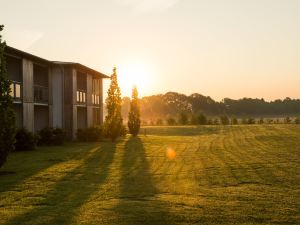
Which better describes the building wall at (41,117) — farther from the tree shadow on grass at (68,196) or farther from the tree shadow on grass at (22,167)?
the tree shadow on grass at (68,196)

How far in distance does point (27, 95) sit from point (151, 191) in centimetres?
1956

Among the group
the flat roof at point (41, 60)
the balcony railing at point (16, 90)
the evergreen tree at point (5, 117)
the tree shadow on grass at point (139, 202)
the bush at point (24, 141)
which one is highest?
the flat roof at point (41, 60)

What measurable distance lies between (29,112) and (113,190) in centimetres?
1892

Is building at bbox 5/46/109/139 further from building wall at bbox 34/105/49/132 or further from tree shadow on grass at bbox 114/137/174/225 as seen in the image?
tree shadow on grass at bbox 114/137/174/225

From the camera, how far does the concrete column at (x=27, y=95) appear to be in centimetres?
2944

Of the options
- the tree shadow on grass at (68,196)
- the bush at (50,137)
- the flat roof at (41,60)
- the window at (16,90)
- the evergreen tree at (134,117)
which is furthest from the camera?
the evergreen tree at (134,117)

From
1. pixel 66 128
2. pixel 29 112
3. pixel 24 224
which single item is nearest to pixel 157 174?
pixel 24 224

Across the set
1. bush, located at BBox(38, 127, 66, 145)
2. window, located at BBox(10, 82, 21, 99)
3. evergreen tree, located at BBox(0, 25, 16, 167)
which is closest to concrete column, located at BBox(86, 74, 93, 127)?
bush, located at BBox(38, 127, 66, 145)

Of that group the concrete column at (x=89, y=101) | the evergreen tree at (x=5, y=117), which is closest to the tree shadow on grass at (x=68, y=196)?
the evergreen tree at (x=5, y=117)

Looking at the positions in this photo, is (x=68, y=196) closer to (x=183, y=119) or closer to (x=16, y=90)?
(x=16, y=90)

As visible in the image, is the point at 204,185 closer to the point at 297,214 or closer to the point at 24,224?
the point at 297,214

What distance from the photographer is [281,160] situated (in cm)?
2019

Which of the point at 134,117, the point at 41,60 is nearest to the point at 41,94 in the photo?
the point at 41,60

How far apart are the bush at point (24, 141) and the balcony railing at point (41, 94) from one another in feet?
18.2
